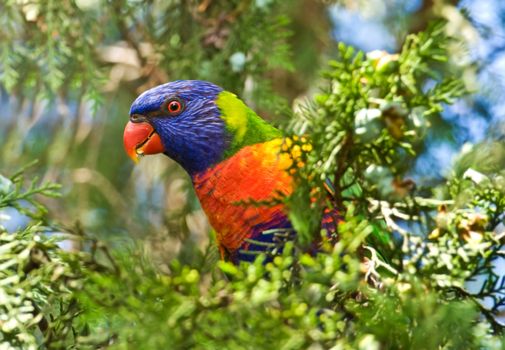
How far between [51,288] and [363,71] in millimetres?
901

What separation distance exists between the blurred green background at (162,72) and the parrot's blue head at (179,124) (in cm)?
26

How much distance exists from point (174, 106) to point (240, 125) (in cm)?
27

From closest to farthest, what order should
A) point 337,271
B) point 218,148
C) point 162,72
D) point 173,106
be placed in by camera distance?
point 337,271
point 218,148
point 173,106
point 162,72

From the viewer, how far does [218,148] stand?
235 cm

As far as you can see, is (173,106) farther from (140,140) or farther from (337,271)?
(337,271)

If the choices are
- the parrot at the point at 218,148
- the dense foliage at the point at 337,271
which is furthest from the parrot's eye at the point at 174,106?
the dense foliage at the point at 337,271

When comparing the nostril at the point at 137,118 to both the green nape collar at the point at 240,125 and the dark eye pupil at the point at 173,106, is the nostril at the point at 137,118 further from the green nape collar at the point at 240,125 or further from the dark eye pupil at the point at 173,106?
the green nape collar at the point at 240,125

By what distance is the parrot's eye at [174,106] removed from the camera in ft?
8.01

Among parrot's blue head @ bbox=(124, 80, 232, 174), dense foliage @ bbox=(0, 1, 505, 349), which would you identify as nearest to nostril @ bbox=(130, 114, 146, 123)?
parrot's blue head @ bbox=(124, 80, 232, 174)

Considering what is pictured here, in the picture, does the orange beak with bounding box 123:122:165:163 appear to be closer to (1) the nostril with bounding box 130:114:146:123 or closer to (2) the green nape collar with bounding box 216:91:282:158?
(1) the nostril with bounding box 130:114:146:123

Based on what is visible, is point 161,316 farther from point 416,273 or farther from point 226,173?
point 226,173

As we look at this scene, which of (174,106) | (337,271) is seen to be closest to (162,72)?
(174,106)

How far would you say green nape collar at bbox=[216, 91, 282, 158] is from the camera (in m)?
2.33

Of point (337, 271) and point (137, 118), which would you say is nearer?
point (337, 271)
